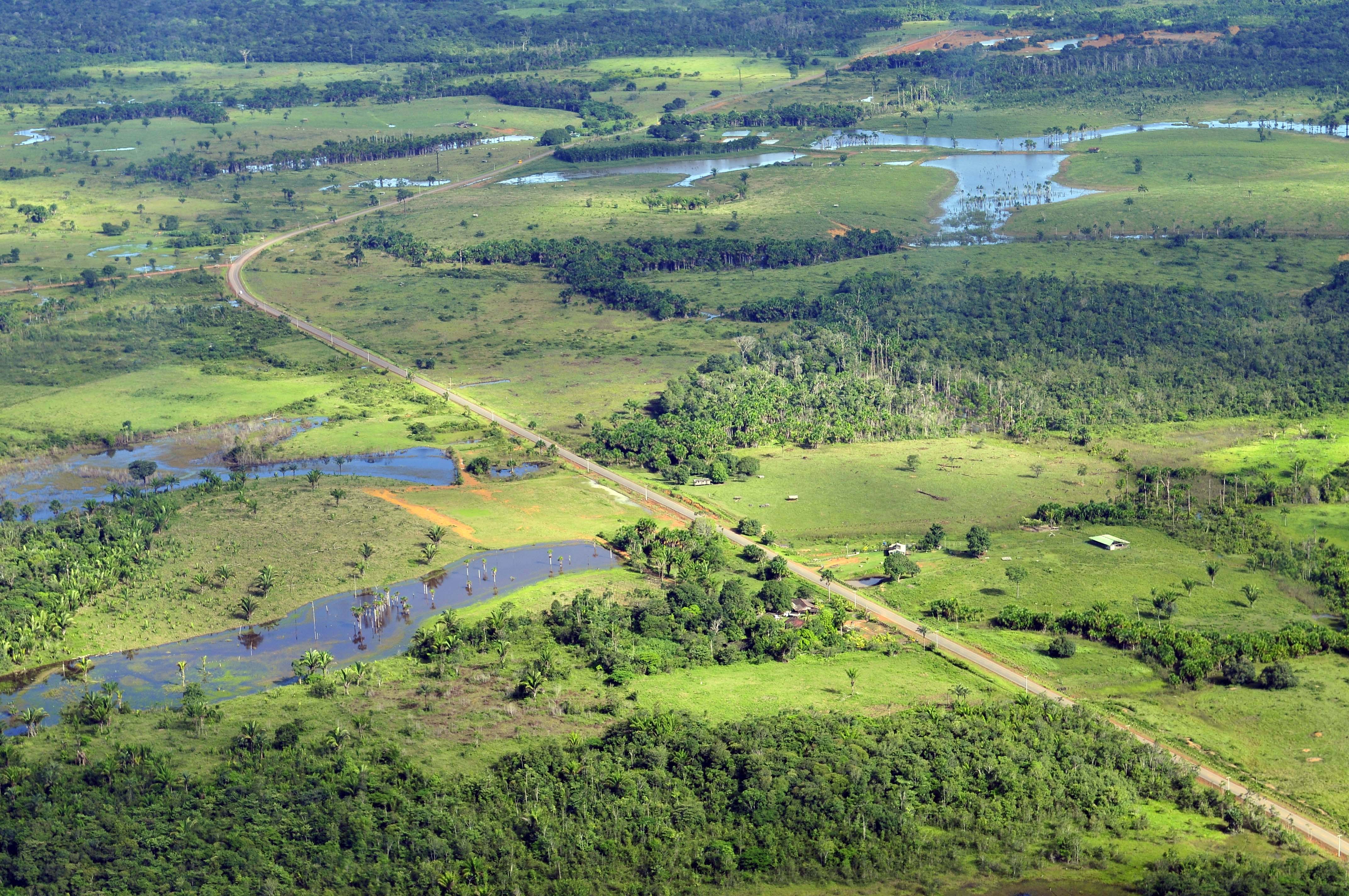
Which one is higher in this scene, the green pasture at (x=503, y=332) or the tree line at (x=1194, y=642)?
the green pasture at (x=503, y=332)

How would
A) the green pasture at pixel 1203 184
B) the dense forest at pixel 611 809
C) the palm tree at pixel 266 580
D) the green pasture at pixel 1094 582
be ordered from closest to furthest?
the dense forest at pixel 611 809 → the green pasture at pixel 1094 582 → the palm tree at pixel 266 580 → the green pasture at pixel 1203 184

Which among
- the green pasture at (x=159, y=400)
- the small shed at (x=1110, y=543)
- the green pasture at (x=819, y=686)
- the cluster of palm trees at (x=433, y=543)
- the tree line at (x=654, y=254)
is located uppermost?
the tree line at (x=654, y=254)

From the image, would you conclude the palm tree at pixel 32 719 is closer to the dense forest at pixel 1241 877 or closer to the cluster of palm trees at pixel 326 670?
the cluster of palm trees at pixel 326 670

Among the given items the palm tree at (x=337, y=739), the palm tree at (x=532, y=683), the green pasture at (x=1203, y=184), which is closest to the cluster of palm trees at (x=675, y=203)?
the green pasture at (x=1203, y=184)

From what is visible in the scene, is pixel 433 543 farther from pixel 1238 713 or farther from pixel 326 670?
pixel 1238 713

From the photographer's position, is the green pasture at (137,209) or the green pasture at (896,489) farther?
the green pasture at (137,209)

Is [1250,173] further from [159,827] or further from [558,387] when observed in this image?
[159,827]

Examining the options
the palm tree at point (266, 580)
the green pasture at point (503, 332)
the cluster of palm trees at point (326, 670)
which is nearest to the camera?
the cluster of palm trees at point (326, 670)
